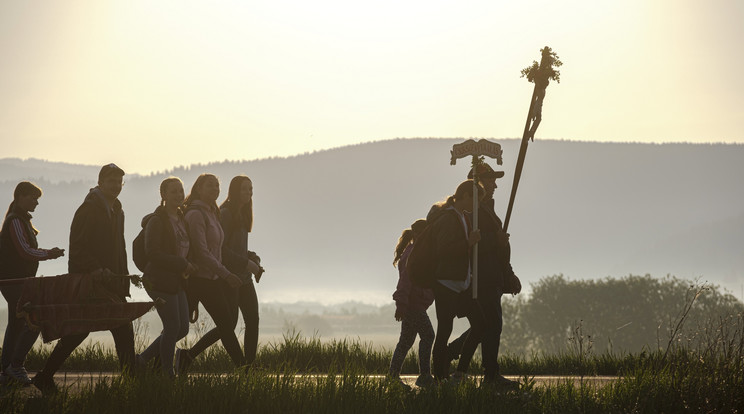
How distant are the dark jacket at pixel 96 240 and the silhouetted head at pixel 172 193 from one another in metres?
0.63

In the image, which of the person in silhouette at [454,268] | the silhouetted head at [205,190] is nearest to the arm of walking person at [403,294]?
the person in silhouette at [454,268]

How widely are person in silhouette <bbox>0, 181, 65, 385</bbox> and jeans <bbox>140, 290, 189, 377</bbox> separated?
106 centimetres

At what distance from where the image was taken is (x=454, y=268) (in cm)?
838

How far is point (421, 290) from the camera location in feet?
29.3

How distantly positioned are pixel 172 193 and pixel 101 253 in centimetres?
95

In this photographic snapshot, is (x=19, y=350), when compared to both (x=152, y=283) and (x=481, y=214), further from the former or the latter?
(x=481, y=214)

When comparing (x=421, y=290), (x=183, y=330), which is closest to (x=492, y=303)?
(x=421, y=290)

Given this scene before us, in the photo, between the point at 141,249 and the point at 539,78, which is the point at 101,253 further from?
the point at 539,78

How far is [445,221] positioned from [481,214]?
0.39m

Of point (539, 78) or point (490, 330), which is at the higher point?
point (539, 78)

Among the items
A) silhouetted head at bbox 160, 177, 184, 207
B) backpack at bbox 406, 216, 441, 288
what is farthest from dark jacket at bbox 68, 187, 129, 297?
backpack at bbox 406, 216, 441, 288

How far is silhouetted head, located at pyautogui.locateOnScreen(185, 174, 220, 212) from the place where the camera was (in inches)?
343

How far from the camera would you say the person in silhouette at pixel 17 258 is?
8.52 meters

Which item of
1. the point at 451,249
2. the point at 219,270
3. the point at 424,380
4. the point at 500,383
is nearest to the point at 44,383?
the point at 219,270
